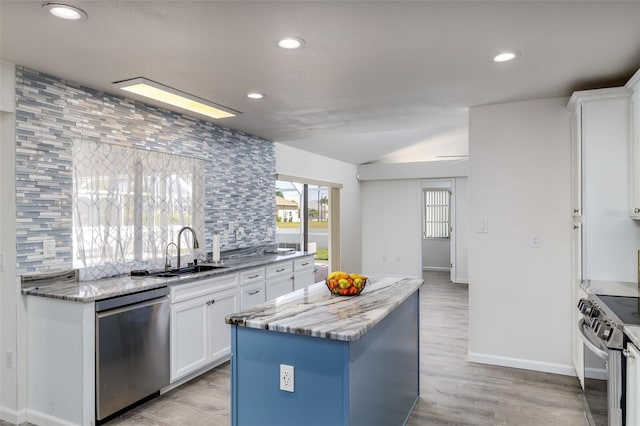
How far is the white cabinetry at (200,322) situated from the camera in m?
3.18

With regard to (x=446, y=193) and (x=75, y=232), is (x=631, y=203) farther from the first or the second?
(x=446, y=193)

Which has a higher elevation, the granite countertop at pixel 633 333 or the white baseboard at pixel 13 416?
the granite countertop at pixel 633 333

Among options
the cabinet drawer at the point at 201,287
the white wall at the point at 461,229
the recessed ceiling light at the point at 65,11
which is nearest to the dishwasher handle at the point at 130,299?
the cabinet drawer at the point at 201,287

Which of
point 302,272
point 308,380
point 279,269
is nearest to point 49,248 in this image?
point 308,380

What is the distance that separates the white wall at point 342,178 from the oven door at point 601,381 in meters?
4.22

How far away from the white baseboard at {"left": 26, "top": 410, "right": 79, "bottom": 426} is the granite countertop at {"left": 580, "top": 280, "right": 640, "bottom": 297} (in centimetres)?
349

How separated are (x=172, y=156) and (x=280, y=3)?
233cm

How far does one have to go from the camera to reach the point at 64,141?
2.87 metres

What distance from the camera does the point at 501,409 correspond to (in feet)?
9.52

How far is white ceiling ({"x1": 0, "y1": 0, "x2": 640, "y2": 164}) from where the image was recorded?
1939 mm

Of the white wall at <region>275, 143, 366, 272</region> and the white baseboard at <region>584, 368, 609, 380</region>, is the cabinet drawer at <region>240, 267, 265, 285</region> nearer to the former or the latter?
the white wall at <region>275, 143, 366, 272</region>

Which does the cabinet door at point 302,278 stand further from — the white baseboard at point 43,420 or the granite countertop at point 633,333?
the granite countertop at point 633,333

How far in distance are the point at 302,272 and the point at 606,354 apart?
3492 millimetres

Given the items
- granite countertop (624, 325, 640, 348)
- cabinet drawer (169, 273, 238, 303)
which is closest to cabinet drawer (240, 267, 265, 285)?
cabinet drawer (169, 273, 238, 303)
